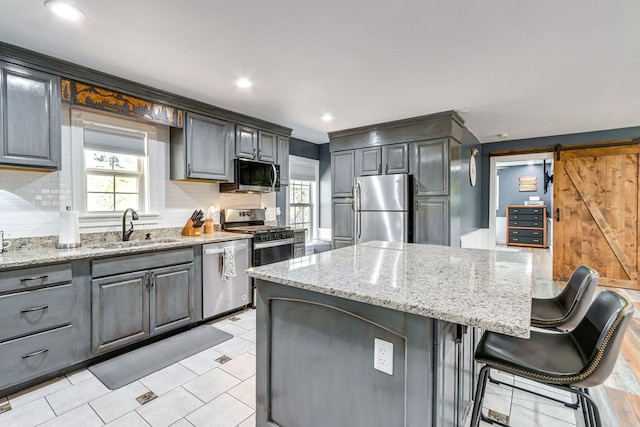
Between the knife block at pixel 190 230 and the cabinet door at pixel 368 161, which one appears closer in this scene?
the knife block at pixel 190 230

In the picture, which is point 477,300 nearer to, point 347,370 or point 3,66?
point 347,370

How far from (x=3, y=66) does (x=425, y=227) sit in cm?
429

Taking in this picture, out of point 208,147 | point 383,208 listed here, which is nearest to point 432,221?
point 383,208

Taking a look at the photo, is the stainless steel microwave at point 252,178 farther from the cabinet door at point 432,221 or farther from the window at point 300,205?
the cabinet door at point 432,221

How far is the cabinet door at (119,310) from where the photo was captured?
2.39m

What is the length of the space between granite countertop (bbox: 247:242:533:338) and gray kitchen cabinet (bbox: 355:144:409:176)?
2262mm

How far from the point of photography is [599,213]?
4.93 m

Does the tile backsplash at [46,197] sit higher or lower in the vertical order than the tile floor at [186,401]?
higher

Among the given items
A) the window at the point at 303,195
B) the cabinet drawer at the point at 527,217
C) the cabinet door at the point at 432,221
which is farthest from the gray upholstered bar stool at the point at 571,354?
the cabinet drawer at the point at 527,217

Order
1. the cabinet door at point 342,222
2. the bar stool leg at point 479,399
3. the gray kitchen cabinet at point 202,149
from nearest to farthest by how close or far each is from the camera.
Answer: the bar stool leg at point 479,399 → the gray kitchen cabinet at point 202,149 → the cabinet door at point 342,222

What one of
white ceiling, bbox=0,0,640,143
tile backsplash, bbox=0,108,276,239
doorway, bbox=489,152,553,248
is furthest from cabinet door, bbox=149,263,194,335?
doorway, bbox=489,152,553,248

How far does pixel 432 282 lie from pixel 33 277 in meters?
2.52

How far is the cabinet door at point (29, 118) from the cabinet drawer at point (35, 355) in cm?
125

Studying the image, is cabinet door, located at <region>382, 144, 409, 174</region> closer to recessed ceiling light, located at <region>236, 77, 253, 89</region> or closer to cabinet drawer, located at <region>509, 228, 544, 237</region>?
recessed ceiling light, located at <region>236, 77, 253, 89</region>
